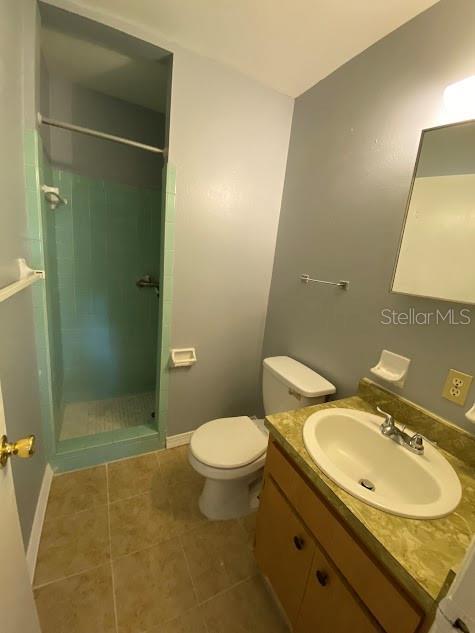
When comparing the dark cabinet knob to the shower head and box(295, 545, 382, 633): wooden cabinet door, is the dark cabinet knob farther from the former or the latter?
the shower head

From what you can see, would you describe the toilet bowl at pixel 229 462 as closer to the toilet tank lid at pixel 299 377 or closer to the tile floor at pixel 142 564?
the tile floor at pixel 142 564

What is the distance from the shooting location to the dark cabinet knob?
883 millimetres

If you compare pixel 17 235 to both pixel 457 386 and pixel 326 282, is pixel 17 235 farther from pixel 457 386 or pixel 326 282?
pixel 457 386

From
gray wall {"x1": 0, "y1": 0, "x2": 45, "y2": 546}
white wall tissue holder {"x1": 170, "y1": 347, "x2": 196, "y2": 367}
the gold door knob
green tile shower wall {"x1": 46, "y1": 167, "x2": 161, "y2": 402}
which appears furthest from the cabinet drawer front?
green tile shower wall {"x1": 46, "y1": 167, "x2": 161, "y2": 402}

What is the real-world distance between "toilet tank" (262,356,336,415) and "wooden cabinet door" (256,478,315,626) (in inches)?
17.1

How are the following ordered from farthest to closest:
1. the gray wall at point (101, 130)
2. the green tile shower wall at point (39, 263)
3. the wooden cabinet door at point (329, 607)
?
the gray wall at point (101, 130) → the green tile shower wall at point (39, 263) → the wooden cabinet door at point (329, 607)

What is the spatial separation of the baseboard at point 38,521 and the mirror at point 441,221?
1.86 meters

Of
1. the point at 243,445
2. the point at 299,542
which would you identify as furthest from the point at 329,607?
the point at 243,445

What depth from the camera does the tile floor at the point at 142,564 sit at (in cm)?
104

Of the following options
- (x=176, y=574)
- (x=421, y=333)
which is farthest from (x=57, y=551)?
(x=421, y=333)

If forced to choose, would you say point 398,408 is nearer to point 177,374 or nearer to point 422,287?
point 422,287

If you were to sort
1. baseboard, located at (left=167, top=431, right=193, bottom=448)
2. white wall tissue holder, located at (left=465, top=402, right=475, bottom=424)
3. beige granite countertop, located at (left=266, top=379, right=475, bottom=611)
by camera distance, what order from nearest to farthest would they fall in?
1. beige granite countertop, located at (left=266, top=379, right=475, bottom=611)
2. white wall tissue holder, located at (left=465, top=402, right=475, bottom=424)
3. baseboard, located at (left=167, top=431, right=193, bottom=448)

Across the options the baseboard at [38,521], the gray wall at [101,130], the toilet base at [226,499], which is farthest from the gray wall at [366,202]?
the baseboard at [38,521]

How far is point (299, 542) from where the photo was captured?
89 cm
